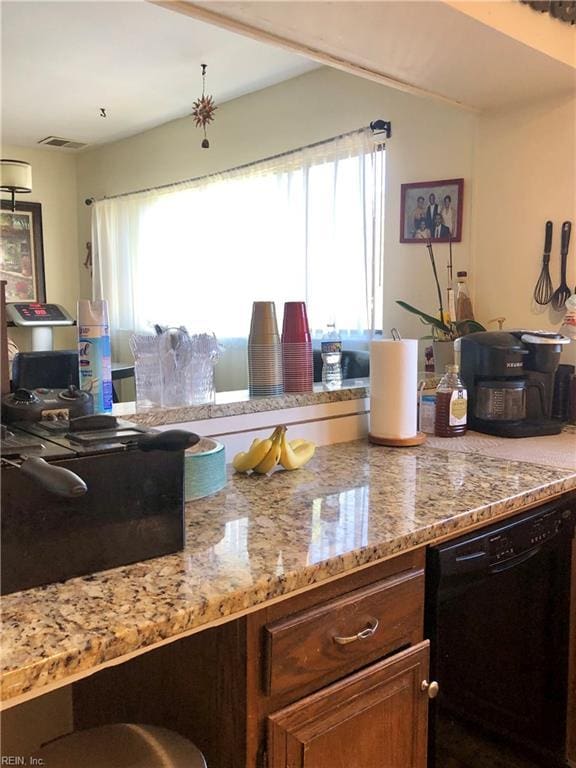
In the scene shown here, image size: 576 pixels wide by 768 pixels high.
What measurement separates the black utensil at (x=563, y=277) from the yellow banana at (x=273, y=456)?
46.3 inches

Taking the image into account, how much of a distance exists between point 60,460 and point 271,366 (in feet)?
3.13

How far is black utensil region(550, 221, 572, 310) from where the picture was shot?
218 cm

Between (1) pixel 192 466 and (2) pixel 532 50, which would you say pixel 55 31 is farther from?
(1) pixel 192 466

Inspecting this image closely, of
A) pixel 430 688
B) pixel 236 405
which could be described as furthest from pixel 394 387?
pixel 430 688

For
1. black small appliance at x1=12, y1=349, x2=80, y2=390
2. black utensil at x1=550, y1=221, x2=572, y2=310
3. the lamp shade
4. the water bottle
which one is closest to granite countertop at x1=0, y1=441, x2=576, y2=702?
the water bottle

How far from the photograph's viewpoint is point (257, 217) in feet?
13.2

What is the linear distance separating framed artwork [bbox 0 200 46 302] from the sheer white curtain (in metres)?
0.56

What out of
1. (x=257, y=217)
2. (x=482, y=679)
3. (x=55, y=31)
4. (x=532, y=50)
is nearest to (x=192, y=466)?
(x=482, y=679)

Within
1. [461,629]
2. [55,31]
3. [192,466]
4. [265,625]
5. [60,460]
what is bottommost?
[461,629]

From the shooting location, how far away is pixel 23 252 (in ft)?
18.5

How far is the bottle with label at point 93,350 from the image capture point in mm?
1472

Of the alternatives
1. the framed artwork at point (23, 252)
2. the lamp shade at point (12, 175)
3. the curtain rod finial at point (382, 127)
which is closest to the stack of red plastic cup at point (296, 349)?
the curtain rod finial at point (382, 127)

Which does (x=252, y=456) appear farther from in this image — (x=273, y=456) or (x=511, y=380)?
(x=511, y=380)

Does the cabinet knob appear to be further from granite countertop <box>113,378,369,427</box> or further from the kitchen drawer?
granite countertop <box>113,378,369,427</box>
